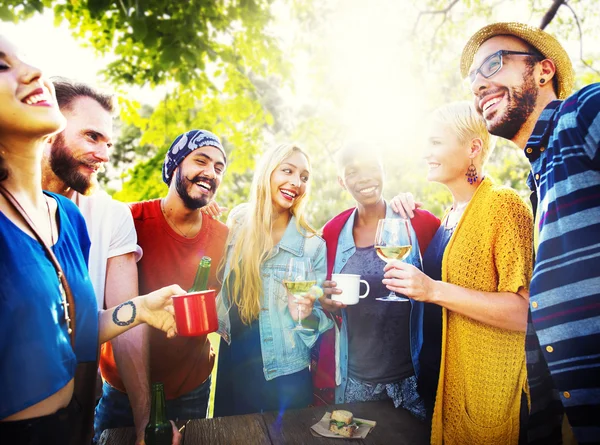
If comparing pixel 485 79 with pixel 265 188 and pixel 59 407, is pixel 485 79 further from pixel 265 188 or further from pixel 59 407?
pixel 59 407

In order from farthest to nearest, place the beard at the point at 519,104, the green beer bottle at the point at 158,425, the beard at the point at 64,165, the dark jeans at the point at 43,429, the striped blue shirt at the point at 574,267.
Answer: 1. the beard at the point at 64,165
2. the beard at the point at 519,104
3. the green beer bottle at the point at 158,425
4. the striped blue shirt at the point at 574,267
5. the dark jeans at the point at 43,429

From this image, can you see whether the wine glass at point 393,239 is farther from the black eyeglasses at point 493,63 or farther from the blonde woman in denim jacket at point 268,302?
the black eyeglasses at point 493,63

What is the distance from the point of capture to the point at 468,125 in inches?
104

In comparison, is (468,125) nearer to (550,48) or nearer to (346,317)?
(550,48)

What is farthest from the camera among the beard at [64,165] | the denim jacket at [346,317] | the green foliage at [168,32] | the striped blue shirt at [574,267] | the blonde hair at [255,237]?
the green foliage at [168,32]

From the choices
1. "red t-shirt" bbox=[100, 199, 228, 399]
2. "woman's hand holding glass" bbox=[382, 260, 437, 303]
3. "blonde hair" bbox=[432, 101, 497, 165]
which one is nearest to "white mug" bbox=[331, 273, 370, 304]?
"woman's hand holding glass" bbox=[382, 260, 437, 303]

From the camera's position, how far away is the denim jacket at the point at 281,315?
107 inches

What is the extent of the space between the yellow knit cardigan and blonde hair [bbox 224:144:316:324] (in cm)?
129

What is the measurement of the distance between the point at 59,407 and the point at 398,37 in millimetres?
8198

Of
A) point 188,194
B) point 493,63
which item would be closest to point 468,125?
point 493,63

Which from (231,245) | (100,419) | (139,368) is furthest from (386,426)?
(100,419)

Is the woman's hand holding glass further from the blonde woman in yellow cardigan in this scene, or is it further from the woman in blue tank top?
the woman in blue tank top

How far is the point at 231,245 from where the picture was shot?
3.14 m

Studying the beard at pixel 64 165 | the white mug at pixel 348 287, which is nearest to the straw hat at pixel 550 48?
the white mug at pixel 348 287
